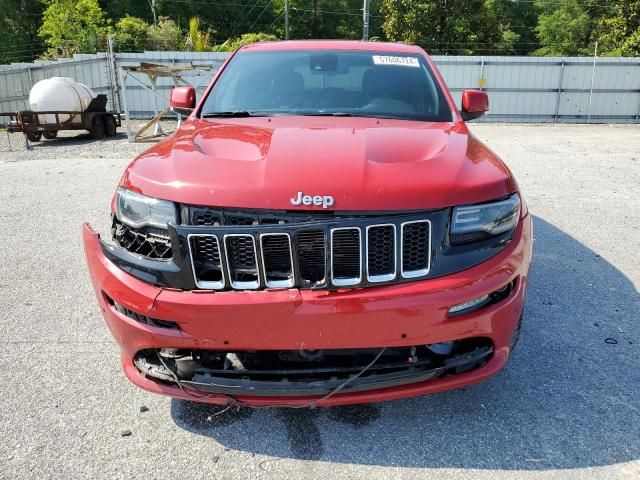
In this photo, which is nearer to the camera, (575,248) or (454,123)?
(454,123)

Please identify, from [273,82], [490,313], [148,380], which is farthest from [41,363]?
[490,313]

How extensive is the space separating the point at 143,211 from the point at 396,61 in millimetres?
2355

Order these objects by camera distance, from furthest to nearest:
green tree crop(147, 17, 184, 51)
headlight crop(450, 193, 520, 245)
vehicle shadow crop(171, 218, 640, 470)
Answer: green tree crop(147, 17, 184, 51) → vehicle shadow crop(171, 218, 640, 470) → headlight crop(450, 193, 520, 245)

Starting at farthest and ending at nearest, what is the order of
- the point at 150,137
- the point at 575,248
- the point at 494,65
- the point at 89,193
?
the point at 494,65
the point at 150,137
the point at 89,193
the point at 575,248

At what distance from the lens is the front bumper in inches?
79.1

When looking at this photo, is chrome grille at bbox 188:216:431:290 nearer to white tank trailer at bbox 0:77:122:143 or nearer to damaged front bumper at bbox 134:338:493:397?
damaged front bumper at bbox 134:338:493:397

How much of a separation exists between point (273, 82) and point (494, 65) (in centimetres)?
1785

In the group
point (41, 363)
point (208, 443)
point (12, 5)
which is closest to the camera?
point (208, 443)

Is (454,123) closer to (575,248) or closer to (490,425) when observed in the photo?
(490,425)

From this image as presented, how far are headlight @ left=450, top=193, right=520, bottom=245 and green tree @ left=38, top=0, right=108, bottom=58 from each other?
31943 mm

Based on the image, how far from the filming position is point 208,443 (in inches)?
92.1

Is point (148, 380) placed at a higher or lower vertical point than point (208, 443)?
higher

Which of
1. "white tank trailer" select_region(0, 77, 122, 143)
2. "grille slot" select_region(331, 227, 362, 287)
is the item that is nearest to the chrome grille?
"grille slot" select_region(331, 227, 362, 287)

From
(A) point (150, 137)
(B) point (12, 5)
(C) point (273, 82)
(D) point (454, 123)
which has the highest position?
(B) point (12, 5)
